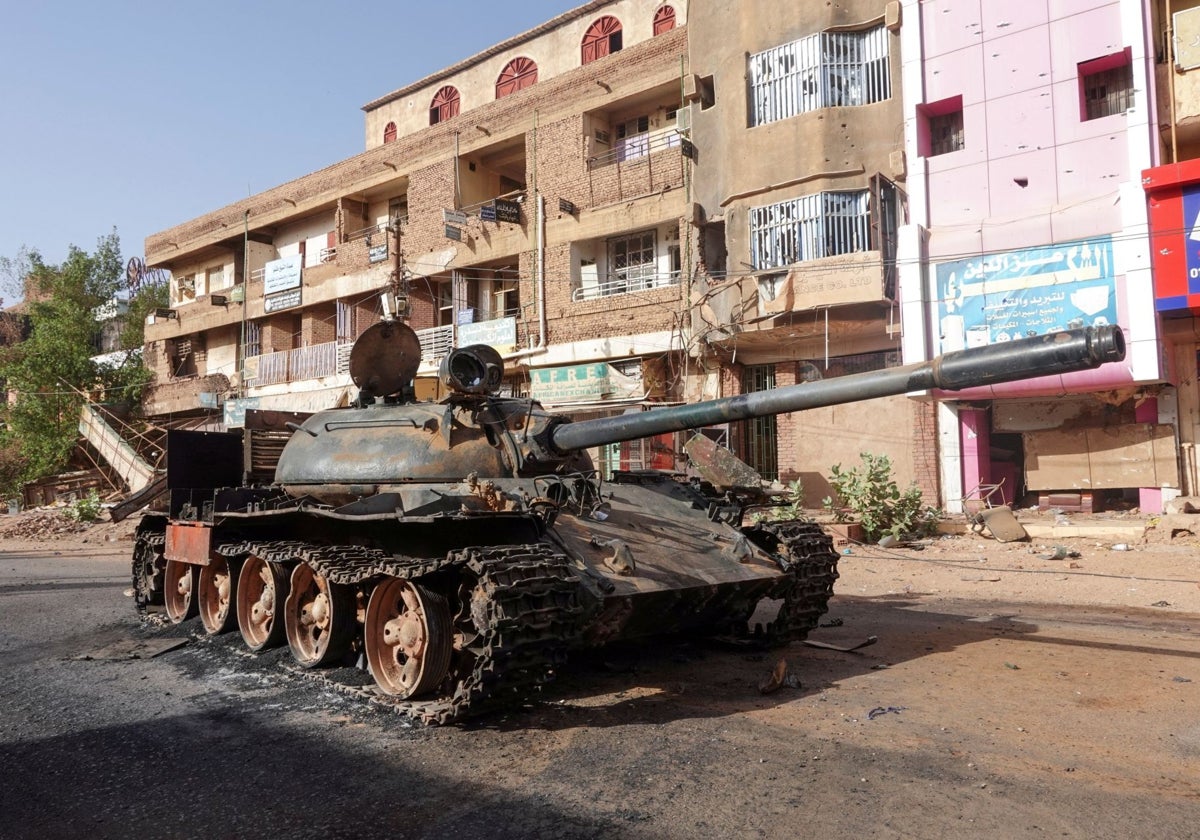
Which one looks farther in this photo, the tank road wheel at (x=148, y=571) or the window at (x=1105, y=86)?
the window at (x=1105, y=86)

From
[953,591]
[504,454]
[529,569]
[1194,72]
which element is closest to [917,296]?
[1194,72]

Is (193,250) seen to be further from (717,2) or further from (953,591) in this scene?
(953,591)

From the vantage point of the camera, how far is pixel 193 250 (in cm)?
3316

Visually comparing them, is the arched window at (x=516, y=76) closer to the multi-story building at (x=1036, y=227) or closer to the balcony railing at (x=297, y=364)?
the balcony railing at (x=297, y=364)

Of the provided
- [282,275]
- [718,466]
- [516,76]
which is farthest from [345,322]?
[718,466]

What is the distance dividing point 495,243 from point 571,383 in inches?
186

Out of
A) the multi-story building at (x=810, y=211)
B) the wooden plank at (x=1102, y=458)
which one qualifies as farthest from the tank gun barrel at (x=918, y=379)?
the wooden plank at (x=1102, y=458)

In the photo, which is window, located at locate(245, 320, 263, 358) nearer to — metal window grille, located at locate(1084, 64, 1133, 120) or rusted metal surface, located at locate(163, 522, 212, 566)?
rusted metal surface, located at locate(163, 522, 212, 566)

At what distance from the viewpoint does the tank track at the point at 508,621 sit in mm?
5031

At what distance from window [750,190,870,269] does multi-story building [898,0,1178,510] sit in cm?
90

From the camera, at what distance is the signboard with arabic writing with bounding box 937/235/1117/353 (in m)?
13.5

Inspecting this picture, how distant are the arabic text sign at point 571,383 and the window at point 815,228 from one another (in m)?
4.55

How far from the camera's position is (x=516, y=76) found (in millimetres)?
27297

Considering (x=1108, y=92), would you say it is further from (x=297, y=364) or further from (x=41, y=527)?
(x=41, y=527)
